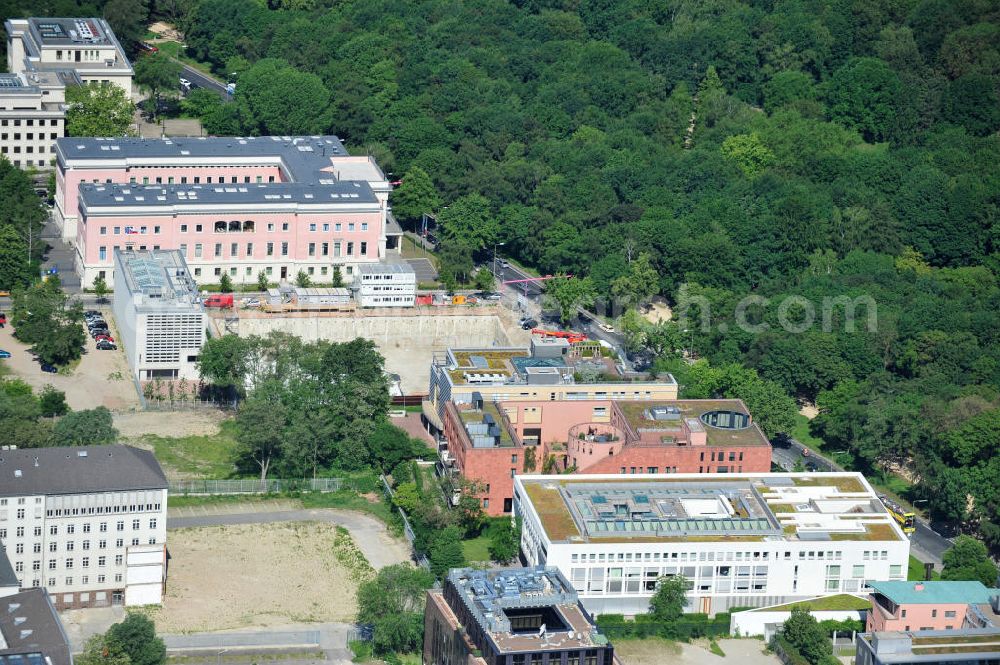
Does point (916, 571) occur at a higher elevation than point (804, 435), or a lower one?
lower

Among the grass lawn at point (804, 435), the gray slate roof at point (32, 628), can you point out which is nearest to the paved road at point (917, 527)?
the grass lawn at point (804, 435)

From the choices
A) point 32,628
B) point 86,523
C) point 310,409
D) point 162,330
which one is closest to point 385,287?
point 162,330

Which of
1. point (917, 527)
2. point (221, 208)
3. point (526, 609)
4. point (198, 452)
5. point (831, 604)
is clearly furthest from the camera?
point (221, 208)

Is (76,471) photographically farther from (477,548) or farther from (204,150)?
(204,150)

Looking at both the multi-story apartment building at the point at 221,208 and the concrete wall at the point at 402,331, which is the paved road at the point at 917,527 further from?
the multi-story apartment building at the point at 221,208

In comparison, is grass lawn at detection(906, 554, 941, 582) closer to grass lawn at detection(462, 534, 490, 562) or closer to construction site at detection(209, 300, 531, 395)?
grass lawn at detection(462, 534, 490, 562)

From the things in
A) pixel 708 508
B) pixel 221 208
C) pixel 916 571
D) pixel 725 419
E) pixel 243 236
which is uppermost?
pixel 221 208
